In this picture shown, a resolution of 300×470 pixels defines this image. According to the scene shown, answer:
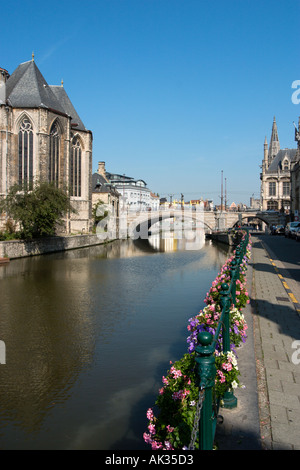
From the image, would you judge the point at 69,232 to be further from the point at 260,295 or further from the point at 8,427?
the point at 8,427

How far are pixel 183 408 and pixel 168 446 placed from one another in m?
0.36

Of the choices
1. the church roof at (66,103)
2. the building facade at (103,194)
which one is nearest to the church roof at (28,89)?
the church roof at (66,103)

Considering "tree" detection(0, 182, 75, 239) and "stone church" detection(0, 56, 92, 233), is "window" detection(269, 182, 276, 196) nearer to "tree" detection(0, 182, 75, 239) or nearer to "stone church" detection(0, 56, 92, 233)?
"stone church" detection(0, 56, 92, 233)

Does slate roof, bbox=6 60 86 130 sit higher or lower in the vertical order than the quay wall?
higher

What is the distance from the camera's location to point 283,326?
7879mm

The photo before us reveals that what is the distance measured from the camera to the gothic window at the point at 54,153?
134 feet

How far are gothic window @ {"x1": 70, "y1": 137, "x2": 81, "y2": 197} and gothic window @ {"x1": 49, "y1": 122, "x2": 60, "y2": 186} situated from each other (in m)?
3.89

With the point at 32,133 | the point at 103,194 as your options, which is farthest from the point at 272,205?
the point at 32,133

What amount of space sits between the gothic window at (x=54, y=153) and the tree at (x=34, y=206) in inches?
441

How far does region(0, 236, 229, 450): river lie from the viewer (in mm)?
6211

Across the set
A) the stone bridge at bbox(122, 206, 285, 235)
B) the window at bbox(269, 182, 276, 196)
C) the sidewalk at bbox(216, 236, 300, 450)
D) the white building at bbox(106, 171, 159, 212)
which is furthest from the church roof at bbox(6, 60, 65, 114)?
the white building at bbox(106, 171, 159, 212)

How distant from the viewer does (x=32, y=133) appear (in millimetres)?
38781

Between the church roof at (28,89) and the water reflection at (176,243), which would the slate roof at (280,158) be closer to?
the water reflection at (176,243)

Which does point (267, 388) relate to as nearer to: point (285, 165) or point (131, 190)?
point (285, 165)
